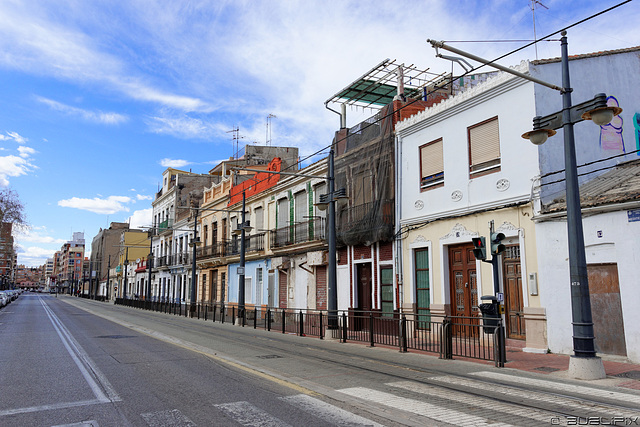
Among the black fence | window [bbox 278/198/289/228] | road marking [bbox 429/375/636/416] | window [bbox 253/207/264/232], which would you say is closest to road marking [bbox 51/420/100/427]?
road marking [bbox 429/375/636/416]

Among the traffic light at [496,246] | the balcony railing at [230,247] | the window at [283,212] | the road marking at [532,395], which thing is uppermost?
the window at [283,212]

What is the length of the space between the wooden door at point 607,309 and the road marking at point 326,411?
315 inches

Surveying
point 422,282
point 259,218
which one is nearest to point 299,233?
point 259,218

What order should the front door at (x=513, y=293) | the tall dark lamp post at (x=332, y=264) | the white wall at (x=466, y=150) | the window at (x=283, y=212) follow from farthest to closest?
the window at (x=283, y=212), the tall dark lamp post at (x=332, y=264), the white wall at (x=466, y=150), the front door at (x=513, y=293)

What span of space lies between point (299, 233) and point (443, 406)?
18670mm

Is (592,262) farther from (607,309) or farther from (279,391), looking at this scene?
(279,391)

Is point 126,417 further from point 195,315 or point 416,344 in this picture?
point 195,315

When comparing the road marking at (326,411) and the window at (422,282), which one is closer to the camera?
the road marking at (326,411)

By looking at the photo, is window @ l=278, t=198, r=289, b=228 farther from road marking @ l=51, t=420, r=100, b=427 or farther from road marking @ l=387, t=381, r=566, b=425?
road marking @ l=51, t=420, r=100, b=427

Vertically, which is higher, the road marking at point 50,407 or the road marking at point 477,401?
the road marking at point 50,407

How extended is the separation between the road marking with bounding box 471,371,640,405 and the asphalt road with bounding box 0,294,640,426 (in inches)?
0.7

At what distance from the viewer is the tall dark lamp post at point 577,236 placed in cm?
852

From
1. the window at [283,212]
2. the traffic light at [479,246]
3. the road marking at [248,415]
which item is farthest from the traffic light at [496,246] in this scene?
the window at [283,212]

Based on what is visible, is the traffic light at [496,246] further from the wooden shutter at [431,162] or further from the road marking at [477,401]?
the wooden shutter at [431,162]
